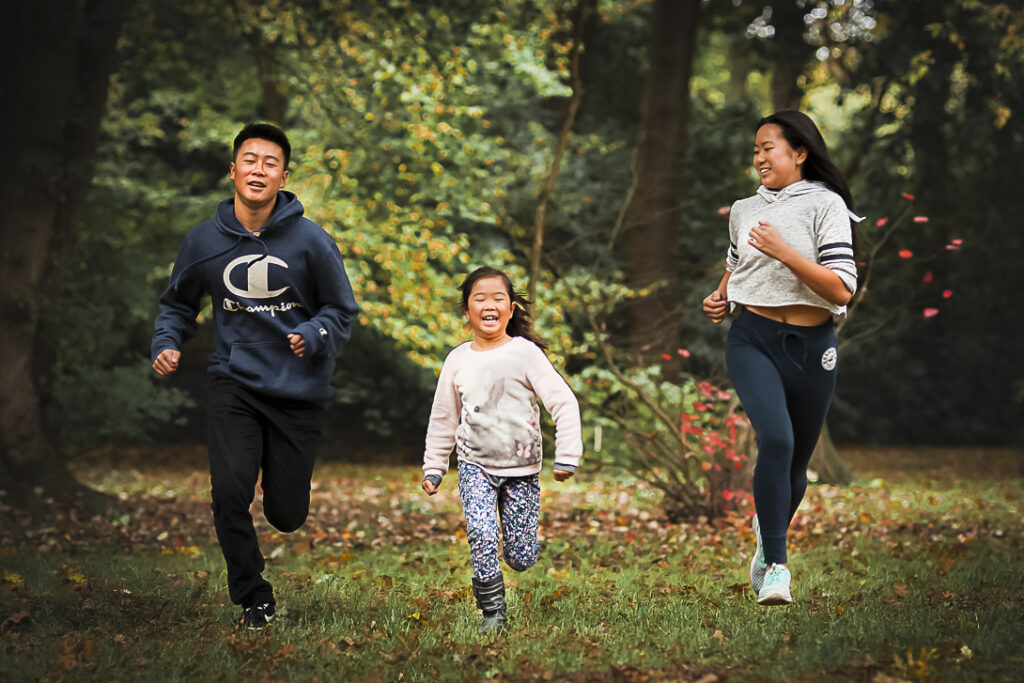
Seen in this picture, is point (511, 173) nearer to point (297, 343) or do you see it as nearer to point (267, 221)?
point (267, 221)

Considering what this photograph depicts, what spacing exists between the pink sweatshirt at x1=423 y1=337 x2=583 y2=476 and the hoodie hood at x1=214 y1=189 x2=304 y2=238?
3.51ft

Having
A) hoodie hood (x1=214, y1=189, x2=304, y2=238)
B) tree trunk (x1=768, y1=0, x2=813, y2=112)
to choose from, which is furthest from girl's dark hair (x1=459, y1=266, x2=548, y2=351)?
tree trunk (x1=768, y1=0, x2=813, y2=112)

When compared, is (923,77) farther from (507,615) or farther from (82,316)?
(507,615)

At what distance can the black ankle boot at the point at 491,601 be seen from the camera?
5.10m

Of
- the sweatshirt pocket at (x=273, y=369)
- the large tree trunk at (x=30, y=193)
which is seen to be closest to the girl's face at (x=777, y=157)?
the sweatshirt pocket at (x=273, y=369)

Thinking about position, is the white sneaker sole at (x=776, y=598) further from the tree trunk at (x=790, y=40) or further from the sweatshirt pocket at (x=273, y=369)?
the tree trunk at (x=790, y=40)

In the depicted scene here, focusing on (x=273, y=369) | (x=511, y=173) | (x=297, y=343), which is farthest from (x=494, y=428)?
(x=511, y=173)

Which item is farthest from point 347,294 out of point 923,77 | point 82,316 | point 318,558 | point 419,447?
point 419,447

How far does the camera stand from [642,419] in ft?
36.9

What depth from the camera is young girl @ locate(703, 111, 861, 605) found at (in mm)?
4848

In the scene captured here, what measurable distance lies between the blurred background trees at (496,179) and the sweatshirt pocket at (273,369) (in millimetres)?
3952

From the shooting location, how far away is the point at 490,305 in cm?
508

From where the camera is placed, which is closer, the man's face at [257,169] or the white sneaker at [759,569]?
the white sneaker at [759,569]

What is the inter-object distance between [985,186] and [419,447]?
12077mm
